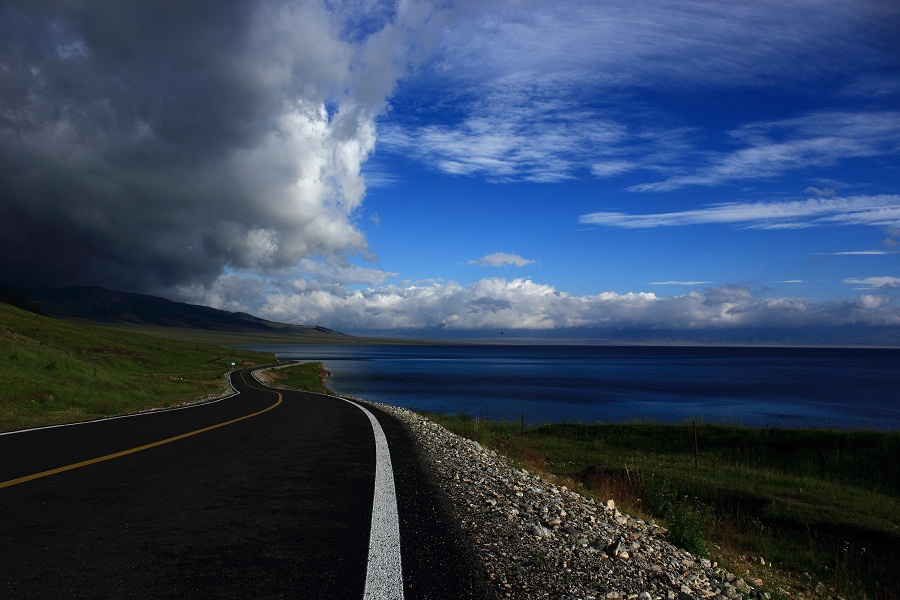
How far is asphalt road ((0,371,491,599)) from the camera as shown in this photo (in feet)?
13.7

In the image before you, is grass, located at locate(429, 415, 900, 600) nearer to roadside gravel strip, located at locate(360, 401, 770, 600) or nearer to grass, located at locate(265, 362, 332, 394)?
roadside gravel strip, located at locate(360, 401, 770, 600)

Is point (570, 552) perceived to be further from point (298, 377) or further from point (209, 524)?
point (298, 377)

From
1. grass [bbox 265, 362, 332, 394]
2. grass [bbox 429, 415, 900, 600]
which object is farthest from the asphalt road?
grass [bbox 265, 362, 332, 394]

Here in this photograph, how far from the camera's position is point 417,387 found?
8088 centimetres

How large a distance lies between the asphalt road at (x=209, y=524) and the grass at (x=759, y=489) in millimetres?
3998

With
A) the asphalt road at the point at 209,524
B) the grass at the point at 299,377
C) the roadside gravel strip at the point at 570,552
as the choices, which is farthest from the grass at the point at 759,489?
the grass at the point at 299,377

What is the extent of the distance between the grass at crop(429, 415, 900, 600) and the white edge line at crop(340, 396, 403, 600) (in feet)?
12.7

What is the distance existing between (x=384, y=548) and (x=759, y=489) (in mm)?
18023

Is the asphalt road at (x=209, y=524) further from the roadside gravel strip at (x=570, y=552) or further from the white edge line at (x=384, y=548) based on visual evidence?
the roadside gravel strip at (x=570, y=552)

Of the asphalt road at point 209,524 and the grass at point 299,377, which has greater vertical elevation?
the asphalt road at point 209,524

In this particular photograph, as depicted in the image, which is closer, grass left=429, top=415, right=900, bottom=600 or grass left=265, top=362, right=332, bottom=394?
grass left=429, top=415, right=900, bottom=600

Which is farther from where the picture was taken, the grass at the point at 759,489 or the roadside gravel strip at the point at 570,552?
the grass at the point at 759,489

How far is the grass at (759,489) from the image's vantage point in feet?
35.1

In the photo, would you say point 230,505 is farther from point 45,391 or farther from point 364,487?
point 45,391
